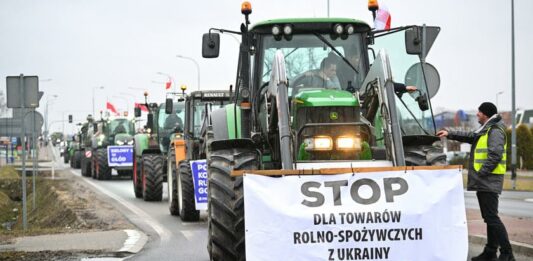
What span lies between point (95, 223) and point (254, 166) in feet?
29.6

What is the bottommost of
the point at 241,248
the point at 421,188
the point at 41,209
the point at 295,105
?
the point at 41,209

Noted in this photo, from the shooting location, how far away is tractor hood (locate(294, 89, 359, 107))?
9.91 m

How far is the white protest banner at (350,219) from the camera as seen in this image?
8391mm

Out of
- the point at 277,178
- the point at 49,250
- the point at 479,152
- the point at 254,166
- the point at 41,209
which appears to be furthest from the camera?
the point at 41,209

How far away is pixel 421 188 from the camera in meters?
8.65

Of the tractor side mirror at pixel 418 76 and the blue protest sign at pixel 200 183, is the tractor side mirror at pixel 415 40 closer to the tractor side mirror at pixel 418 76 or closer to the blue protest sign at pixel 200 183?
the tractor side mirror at pixel 418 76

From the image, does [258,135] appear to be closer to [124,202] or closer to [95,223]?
[95,223]

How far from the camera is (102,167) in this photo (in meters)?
39.1

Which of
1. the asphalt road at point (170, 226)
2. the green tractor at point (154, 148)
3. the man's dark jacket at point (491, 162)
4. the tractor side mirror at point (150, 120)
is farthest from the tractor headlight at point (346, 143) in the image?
the tractor side mirror at point (150, 120)

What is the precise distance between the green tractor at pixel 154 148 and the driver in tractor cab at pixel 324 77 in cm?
1201

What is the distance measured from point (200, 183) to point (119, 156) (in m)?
21.0

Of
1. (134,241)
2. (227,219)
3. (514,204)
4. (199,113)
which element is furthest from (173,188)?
(227,219)

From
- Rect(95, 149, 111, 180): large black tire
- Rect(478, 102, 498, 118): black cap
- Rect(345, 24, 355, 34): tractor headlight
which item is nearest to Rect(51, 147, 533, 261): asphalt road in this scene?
Rect(478, 102, 498, 118): black cap

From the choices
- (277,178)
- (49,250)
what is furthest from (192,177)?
(277,178)
